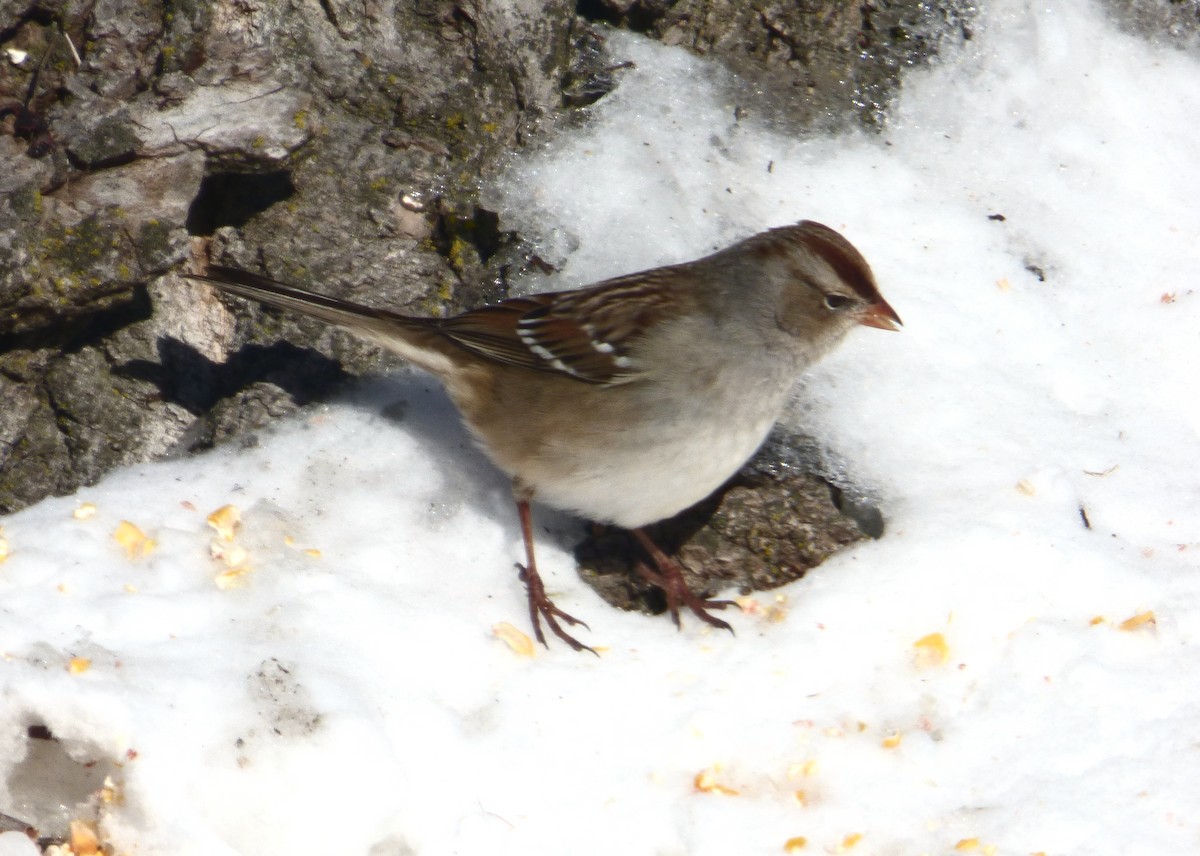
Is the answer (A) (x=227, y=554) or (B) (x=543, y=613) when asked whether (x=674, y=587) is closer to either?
(B) (x=543, y=613)

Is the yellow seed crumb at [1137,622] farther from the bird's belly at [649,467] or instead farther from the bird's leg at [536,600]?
the bird's leg at [536,600]

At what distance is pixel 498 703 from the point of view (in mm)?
3551

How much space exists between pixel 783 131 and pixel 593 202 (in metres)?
0.90

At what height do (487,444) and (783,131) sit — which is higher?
(783,131)

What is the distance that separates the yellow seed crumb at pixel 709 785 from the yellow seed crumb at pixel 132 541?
69.1 inches

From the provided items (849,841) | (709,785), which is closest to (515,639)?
(709,785)

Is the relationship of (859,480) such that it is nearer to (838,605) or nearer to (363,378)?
(838,605)

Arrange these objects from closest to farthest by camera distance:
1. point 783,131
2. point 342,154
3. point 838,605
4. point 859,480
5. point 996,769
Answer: point 996,769 → point 838,605 → point 859,480 → point 342,154 → point 783,131

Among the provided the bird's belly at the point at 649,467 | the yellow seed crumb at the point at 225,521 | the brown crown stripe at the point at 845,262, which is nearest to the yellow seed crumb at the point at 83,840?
the yellow seed crumb at the point at 225,521

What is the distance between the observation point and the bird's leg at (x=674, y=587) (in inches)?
159

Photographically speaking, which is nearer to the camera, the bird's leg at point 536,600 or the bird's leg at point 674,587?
the bird's leg at point 536,600

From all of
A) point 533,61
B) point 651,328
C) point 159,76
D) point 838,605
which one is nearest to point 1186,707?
point 838,605

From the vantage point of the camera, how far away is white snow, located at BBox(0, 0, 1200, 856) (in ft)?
10.5

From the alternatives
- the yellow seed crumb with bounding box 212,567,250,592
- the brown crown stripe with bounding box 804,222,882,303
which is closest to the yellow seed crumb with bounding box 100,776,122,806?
the yellow seed crumb with bounding box 212,567,250,592
